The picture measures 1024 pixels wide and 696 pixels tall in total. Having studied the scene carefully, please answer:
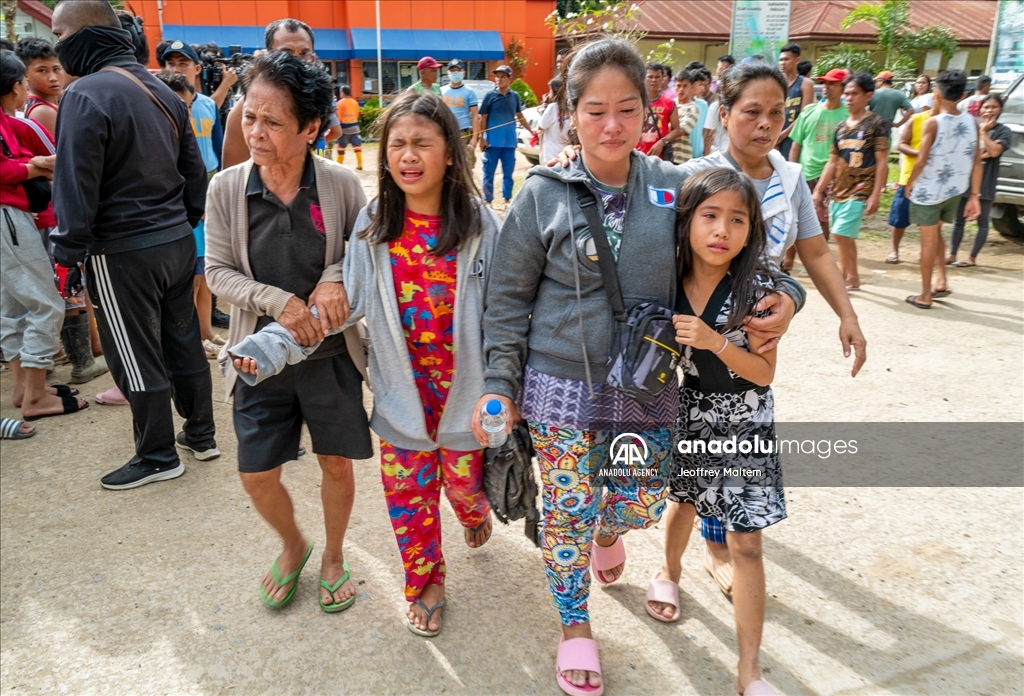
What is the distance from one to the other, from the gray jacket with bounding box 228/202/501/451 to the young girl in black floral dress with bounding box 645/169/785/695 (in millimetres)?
641

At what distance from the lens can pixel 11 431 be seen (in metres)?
4.04

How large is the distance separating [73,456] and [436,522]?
95.1 inches

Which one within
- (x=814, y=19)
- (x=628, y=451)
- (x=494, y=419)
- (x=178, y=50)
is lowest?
(x=628, y=451)

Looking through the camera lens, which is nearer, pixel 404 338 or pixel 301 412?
pixel 404 338

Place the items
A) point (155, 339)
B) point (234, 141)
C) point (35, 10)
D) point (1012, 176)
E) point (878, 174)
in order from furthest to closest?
point (35, 10) < point (1012, 176) < point (878, 174) < point (155, 339) < point (234, 141)

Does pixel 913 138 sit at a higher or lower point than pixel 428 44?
lower

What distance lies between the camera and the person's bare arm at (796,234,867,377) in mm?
2449

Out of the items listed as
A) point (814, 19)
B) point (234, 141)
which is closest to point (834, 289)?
point (234, 141)

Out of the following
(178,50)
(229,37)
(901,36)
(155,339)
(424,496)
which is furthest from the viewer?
(229,37)

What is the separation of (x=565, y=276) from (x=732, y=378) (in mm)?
607

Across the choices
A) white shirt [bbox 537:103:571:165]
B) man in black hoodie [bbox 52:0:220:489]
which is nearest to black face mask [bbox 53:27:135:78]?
man in black hoodie [bbox 52:0:220:489]

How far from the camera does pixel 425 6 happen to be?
97.0 feet

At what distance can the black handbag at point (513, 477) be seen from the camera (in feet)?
7.91

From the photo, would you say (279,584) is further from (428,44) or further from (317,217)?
(428,44)
